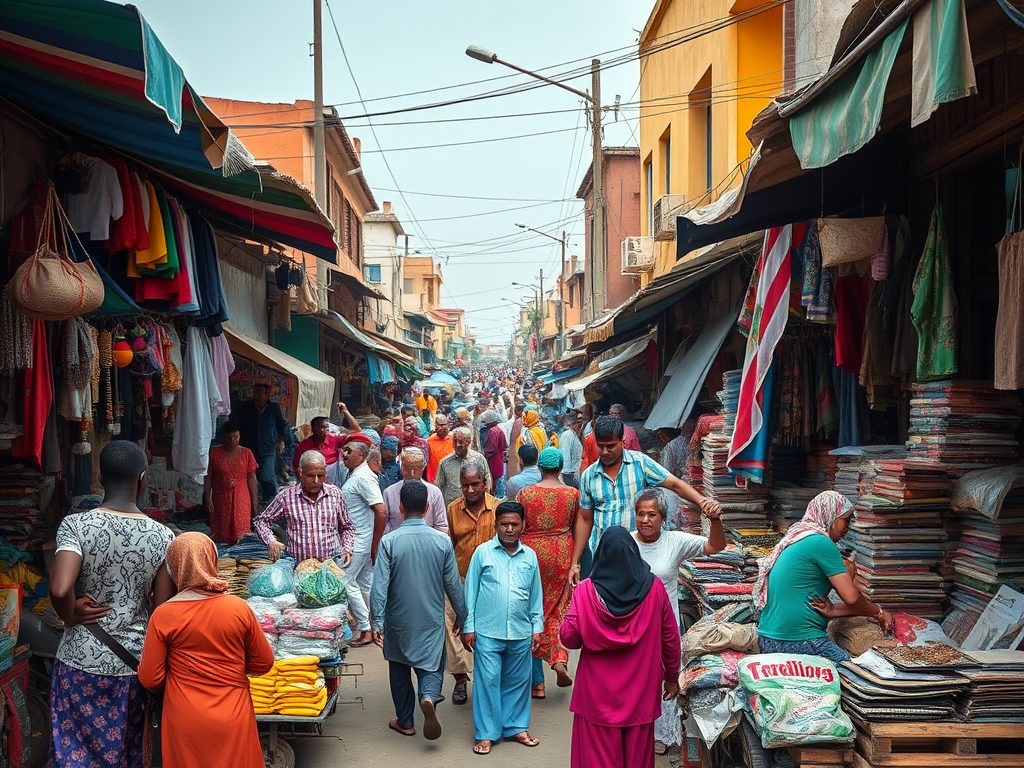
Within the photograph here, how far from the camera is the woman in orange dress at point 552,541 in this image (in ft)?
22.0

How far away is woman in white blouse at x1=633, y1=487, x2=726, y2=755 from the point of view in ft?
18.4

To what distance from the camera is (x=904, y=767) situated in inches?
153

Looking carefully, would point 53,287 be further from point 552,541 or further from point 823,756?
point 823,756

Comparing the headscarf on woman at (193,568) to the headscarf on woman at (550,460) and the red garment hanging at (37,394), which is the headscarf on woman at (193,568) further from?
the headscarf on woman at (550,460)

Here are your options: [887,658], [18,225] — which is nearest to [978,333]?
[887,658]

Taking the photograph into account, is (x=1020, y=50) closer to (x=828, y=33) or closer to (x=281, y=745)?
(x=828, y=33)

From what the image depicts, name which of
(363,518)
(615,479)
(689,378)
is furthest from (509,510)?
(689,378)

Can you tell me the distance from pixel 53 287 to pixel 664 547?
3.75 metres

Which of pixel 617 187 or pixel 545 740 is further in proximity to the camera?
pixel 617 187

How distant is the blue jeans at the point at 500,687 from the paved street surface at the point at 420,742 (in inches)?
4.9

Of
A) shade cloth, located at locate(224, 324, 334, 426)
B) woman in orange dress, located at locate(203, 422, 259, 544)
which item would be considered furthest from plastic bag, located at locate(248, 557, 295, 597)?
shade cloth, located at locate(224, 324, 334, 426)

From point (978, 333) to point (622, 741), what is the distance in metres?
3.69

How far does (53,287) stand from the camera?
472cm

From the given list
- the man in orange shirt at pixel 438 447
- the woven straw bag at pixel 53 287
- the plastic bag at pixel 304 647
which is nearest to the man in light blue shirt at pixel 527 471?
the man in orange shirt at pixel 438 447
